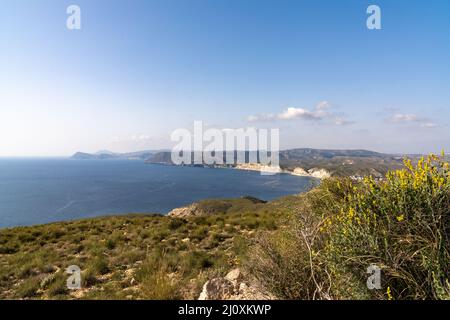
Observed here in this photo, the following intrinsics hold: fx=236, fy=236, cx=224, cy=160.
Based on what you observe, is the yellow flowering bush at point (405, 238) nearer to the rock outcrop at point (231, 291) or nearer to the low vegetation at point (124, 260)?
the rock outcrop at point (231, 291)

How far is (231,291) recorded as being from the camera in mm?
4039

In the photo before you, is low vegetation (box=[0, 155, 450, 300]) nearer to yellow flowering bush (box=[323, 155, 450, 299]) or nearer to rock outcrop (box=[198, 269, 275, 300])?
yellow flowering bush (box=[323, 155, 450, 299])

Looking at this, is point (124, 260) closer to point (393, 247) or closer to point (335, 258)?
point (335, 258)

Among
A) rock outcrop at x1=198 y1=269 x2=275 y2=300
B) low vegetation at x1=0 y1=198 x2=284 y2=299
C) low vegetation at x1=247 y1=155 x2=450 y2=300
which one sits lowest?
low vegetation at x1=0 y1=198 x2=284 y2=299

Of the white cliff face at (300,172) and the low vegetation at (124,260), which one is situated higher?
the low vegetation at (124,260)

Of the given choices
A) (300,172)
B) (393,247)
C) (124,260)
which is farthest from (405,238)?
(300,172)

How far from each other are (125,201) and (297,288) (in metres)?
87.2

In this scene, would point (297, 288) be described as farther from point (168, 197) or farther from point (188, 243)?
point (168, 197)

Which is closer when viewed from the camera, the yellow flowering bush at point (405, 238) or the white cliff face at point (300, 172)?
the yellow flowering bush at point (405, 238)

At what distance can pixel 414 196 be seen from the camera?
3.44m

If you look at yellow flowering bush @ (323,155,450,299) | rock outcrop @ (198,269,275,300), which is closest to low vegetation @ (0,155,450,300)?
yellow flowering bush @ (323,155,450,299)

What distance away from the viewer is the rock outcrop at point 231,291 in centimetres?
384

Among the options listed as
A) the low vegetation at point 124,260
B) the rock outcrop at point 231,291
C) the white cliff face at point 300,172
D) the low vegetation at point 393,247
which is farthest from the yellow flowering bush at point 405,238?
the white cliff face at point 300,172

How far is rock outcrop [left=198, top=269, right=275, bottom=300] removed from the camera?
384cm
